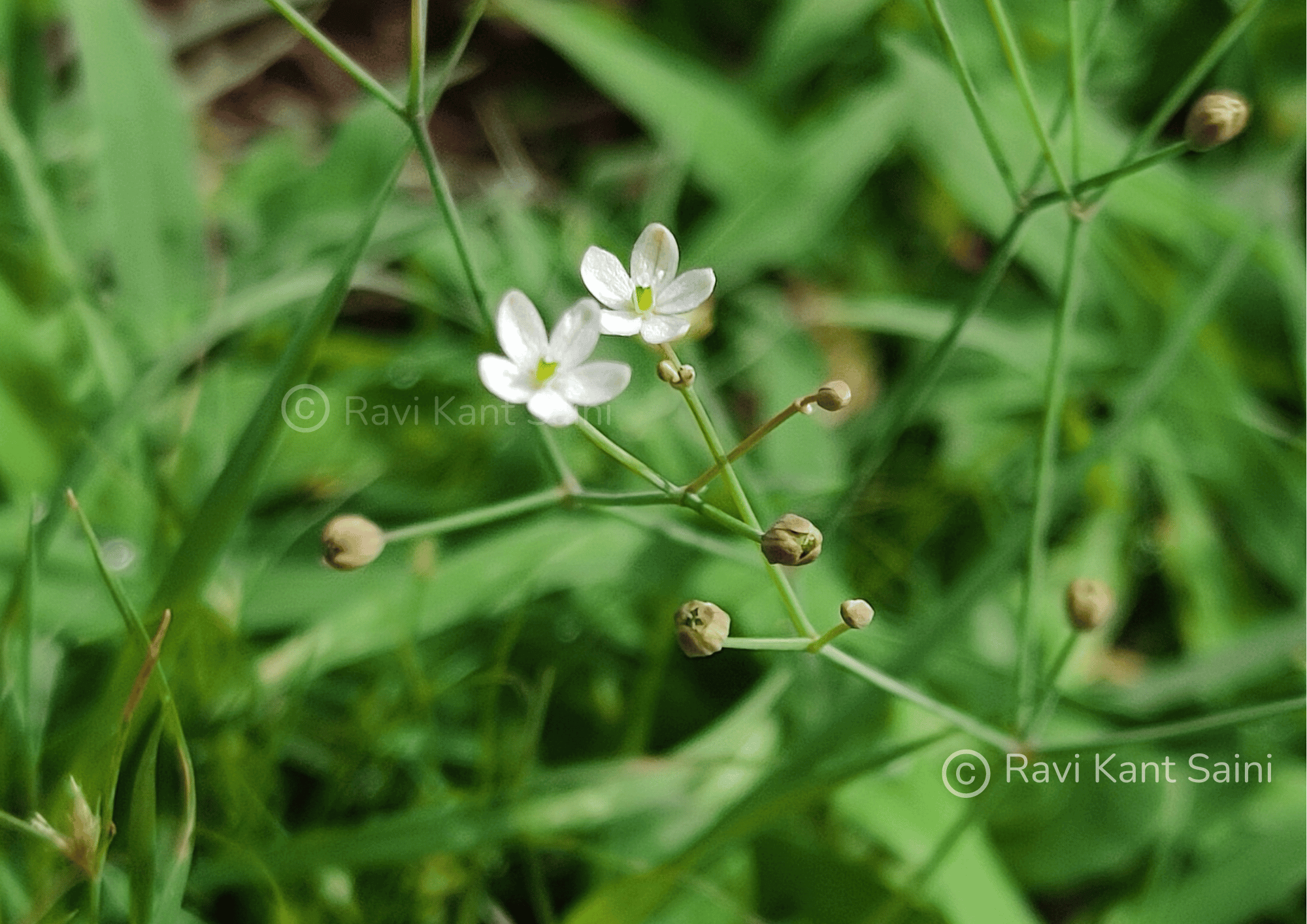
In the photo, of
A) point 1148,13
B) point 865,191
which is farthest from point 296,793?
point 1148,13

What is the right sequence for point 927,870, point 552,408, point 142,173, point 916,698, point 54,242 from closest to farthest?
point 552,408
point 916,698
point 927,870
point 54,242
point 142,173

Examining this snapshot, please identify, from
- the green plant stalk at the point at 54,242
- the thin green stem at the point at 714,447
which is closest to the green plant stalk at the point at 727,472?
the thin green stem at the point at 714,447

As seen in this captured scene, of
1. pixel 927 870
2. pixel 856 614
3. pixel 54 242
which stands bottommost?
pixel 927 870

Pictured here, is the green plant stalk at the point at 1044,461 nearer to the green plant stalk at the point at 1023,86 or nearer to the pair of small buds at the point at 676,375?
the green plant stalk at the point at 1023,86

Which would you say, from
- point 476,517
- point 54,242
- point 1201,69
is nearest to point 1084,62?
point 1201,69

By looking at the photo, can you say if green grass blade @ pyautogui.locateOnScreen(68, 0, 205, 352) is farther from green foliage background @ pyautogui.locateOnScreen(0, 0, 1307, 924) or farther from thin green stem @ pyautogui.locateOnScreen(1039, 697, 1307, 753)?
thin green stem @ pyautogui.locateOnScreen(1039, 697, 1307, 753)

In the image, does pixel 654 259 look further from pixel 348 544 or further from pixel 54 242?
pixel 54 242
